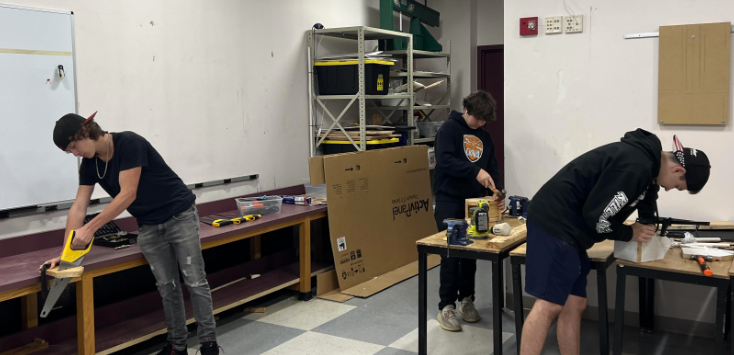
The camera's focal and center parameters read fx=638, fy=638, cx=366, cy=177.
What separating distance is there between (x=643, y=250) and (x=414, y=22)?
425 cm

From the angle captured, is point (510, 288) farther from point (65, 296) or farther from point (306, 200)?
point (65, 296)

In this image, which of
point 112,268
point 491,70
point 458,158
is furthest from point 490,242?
point 491,70

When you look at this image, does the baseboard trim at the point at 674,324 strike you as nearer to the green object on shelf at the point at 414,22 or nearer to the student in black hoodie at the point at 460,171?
the student in black hoodie at the point at 460,171

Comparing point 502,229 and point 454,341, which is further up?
point 502,229

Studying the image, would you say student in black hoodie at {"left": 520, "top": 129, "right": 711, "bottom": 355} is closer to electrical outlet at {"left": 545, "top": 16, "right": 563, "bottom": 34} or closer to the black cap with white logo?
the black cap with white logo

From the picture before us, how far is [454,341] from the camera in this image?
12.4 feet

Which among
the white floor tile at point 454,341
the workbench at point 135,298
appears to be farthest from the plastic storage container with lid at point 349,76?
the white floor tile at point 454,341

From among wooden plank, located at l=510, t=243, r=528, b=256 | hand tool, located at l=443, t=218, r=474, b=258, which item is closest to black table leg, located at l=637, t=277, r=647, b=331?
wooden plank, located at l=510, t=243, r=528, b=256

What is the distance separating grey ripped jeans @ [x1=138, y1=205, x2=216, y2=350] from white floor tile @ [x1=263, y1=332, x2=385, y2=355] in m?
0.46

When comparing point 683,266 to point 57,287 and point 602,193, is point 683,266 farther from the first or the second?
point 57,287

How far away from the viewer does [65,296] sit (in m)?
3.54

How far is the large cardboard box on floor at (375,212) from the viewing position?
4.70 metres

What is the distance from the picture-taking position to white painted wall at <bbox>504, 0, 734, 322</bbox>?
3.66m

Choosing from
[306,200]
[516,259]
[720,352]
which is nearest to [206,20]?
[306,200]
